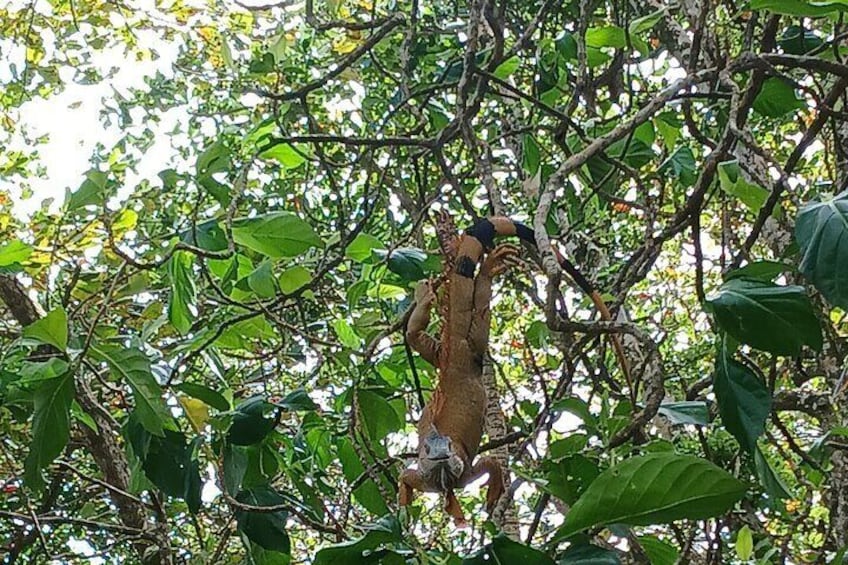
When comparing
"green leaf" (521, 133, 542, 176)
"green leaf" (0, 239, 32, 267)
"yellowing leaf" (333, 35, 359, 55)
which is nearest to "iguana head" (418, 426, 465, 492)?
"green leaf" (521, 133, 542, 176)

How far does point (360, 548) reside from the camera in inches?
27.9

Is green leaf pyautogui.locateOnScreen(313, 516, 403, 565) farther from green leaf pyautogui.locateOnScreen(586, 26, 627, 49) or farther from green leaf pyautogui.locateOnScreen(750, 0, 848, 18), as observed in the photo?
green leaf pyautogui.locateOnScreen(586, 26, 627, 49)

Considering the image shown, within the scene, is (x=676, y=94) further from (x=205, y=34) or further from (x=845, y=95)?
(x=205, y=34)

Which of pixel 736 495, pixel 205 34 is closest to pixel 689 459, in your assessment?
pixel 736 495

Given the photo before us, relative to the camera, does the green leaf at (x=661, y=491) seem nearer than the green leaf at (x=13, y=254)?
Yes

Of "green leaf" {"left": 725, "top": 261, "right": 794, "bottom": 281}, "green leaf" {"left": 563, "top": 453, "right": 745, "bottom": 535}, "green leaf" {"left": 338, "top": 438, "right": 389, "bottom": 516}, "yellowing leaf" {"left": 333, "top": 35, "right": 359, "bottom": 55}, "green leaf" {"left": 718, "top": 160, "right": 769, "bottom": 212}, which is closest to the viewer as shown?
"green leaf" {"left": 563, "top": 453, "right": 745, "bottom": 535}

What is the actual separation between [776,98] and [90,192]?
89 centimetres

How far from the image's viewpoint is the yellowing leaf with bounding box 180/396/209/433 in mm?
1151

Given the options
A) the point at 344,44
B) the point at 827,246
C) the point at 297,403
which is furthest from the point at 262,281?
the point at 344,44

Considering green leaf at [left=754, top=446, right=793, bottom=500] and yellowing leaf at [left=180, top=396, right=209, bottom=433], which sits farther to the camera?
yellowing leaf at [left=180, top=396, right=209, bottom=433]

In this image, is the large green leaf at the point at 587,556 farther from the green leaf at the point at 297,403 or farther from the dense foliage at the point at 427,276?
the green leaf at the point at 297,403

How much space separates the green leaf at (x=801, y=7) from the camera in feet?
2.66

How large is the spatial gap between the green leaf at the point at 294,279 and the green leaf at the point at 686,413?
50cm

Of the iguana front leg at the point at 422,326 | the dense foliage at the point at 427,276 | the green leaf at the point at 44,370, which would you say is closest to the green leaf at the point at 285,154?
the dense foliage at the point at 427,276
